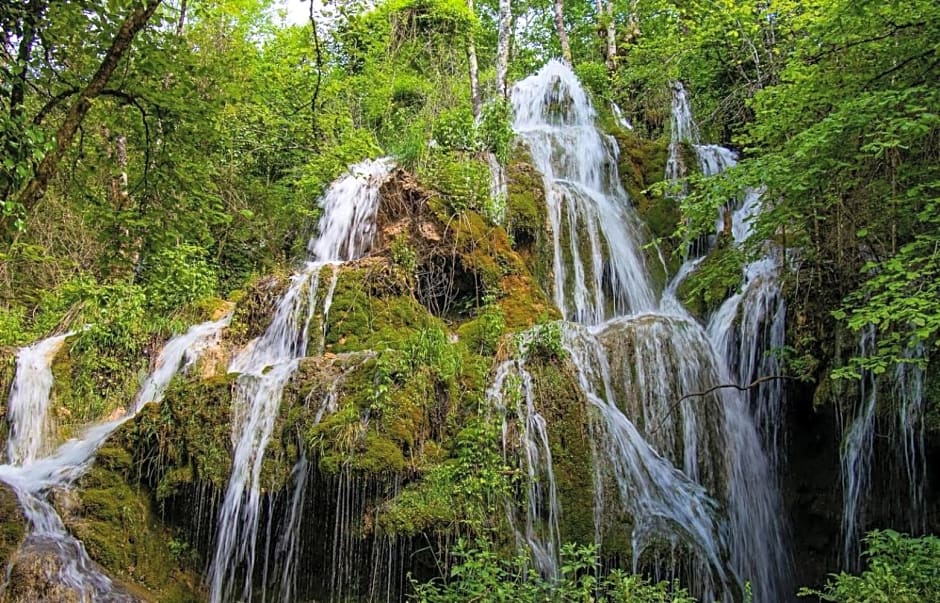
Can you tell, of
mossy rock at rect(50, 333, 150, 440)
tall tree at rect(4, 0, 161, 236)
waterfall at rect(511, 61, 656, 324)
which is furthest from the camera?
waterfall at rect(511, 61, 656, 324)

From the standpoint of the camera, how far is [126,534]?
6195mm

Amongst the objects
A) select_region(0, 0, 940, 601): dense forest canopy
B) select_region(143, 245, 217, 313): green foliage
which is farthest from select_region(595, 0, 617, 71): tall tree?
select_region(143, 245, 217, 313): green foliage

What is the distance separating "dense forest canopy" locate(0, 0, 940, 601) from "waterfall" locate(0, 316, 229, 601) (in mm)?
553

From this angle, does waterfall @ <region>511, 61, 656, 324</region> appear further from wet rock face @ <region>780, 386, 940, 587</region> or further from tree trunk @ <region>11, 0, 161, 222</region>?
tree trunk @ <region>11, 0, 161, 222</region>

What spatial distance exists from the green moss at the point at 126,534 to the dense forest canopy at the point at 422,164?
2.13 m

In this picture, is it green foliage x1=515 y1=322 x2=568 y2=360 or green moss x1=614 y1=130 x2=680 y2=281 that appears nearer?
green foliage x1=515 y1=322 x2=568 y2=360

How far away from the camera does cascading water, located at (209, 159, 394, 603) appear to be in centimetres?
616

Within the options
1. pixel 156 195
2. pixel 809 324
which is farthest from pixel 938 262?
pixel 156 195

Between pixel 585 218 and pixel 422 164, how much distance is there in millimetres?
2737

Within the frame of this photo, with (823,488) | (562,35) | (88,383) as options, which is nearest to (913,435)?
(823,488)

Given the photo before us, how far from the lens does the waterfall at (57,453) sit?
5.49 meters

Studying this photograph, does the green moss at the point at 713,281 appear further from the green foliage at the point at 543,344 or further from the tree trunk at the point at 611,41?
the tree trunk at the point at 611,41

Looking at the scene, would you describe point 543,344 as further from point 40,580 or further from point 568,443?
point 40,580

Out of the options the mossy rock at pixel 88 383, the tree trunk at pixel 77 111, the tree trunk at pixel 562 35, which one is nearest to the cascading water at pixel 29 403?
the mossy rock at pixel 88 383
